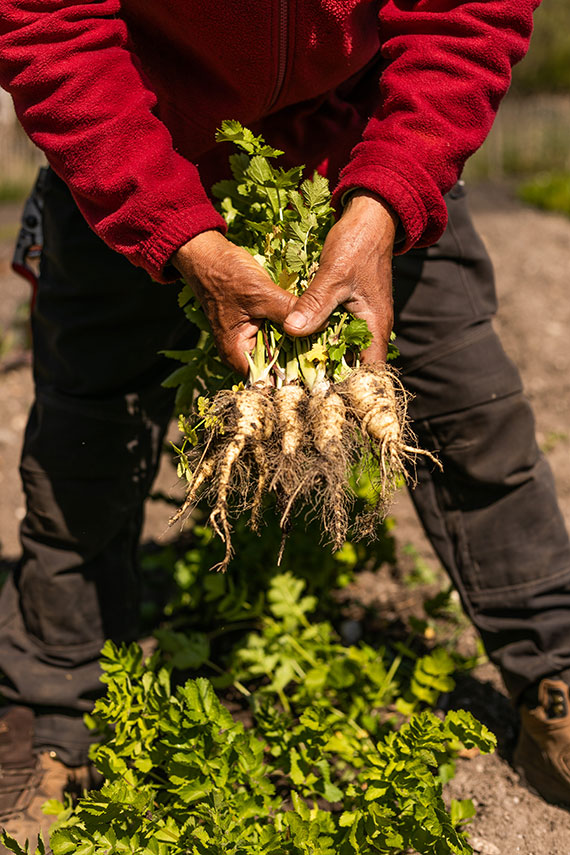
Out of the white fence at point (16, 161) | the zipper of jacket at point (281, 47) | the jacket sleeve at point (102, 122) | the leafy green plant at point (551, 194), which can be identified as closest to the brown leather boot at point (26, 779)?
the jacket sleeve at point (102, 122)

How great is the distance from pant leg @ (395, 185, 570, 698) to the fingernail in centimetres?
60

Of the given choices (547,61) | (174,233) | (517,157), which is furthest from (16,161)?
(547,61)

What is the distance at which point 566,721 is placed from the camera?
2.07 m

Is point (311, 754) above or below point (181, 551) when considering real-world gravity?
above

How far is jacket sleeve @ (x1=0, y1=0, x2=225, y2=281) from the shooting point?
5.16ft

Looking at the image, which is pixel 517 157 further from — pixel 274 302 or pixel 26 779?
pixel 26 779

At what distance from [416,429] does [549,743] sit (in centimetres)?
88

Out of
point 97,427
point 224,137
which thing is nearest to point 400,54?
point 224,137

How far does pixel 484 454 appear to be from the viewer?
213 cm

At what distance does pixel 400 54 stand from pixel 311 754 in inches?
63.4

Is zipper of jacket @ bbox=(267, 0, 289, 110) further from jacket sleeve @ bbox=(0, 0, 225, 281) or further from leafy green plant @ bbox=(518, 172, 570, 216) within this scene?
leafy green plant @ bbox=(518, 172, 570, 216)

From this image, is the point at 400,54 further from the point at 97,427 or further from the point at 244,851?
the point at 244,851

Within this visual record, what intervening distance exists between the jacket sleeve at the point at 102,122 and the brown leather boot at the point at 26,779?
146cm

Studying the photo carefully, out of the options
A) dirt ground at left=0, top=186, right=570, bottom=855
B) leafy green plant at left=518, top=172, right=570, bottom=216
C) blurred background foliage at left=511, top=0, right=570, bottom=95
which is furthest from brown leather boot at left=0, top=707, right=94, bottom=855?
blurred background foliage at left=511, top=0, right=570, bottom=95
